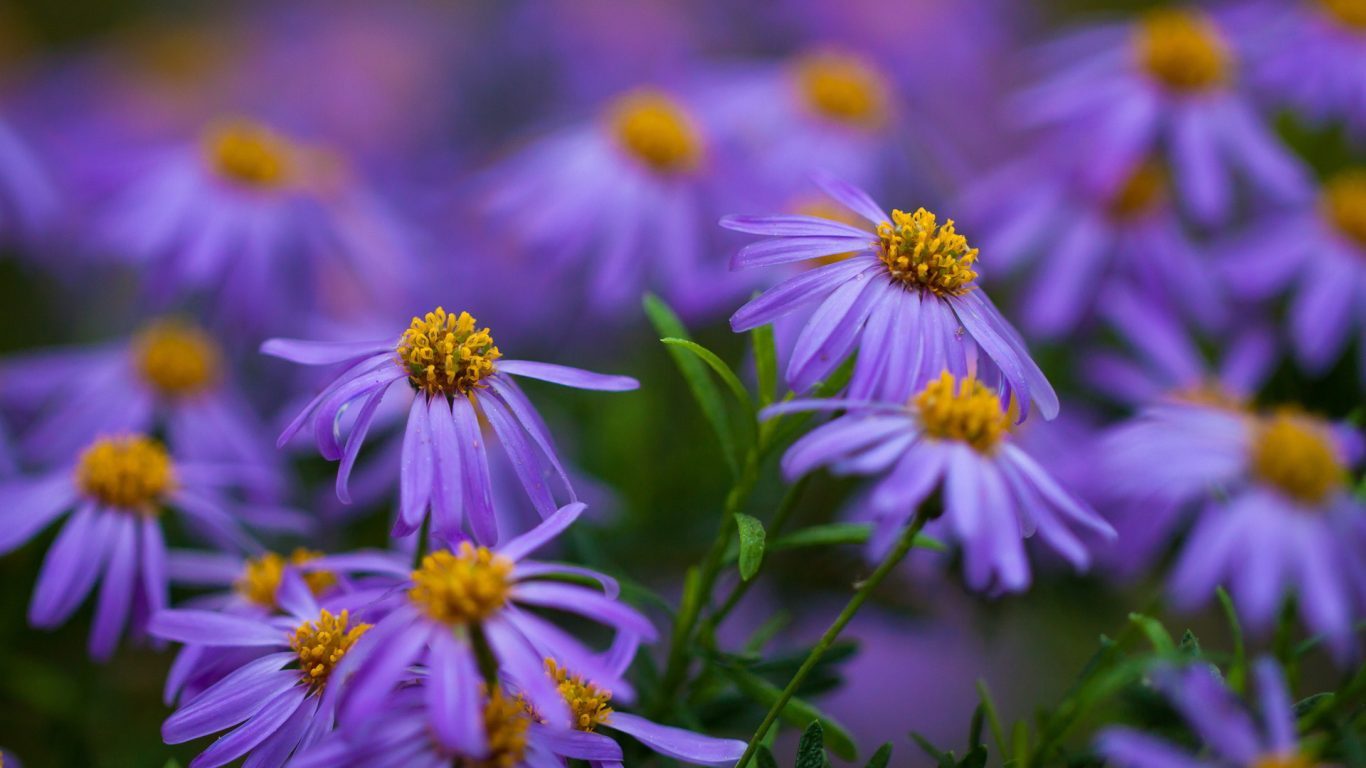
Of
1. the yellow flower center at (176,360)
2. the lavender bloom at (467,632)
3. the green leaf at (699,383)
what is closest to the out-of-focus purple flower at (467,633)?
the lavender bloom at (467,632)

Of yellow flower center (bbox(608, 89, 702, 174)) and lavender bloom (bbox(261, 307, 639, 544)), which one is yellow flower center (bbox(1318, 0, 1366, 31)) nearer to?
yellow flower center (bbox(608, 89, 702, 174))

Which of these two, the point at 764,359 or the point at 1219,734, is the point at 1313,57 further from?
the point at 1219,734

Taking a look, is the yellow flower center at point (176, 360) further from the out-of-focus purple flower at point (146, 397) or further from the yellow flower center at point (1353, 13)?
the yellow flower center at point (1353, 13)

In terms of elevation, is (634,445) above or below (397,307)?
below

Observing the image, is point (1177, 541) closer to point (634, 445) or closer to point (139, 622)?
point (634, 445)

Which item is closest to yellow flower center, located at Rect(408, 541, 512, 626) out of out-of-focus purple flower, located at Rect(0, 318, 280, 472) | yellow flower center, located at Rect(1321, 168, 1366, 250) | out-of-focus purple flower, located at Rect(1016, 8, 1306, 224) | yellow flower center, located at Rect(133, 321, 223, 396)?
out-of-focus purple flower, located at Rect(0, 318, 280, 472)

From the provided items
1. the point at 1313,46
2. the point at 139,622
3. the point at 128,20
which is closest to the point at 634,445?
the point at 139,622
